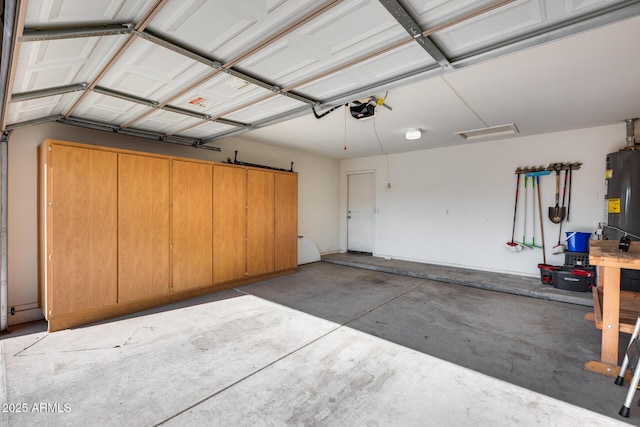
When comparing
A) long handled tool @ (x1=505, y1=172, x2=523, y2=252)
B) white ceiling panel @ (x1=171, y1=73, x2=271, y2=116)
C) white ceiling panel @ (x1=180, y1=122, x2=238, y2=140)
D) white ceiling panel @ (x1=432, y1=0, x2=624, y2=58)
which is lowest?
long handled tool @ (x1=505, y1=172, x2=523, y2=252)

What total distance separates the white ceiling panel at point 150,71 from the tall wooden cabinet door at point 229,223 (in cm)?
181

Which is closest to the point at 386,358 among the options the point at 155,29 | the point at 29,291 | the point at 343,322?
the point at 343,322

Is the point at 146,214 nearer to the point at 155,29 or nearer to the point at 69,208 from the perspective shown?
the point at 69,208

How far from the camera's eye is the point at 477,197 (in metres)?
5.55

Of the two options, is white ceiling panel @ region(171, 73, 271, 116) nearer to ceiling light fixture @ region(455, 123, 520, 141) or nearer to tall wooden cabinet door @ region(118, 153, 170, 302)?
tall wooden cabinet door @ region(118, 153, 170, 302)

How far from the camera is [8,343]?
273cm

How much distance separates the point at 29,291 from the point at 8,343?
80 cm

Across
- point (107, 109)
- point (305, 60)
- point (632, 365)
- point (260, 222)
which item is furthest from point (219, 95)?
point (632, 365)

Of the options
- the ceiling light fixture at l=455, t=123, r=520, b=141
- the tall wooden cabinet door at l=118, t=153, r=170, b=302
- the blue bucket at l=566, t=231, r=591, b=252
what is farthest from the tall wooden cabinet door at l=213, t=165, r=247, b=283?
the blue bucket at l=566, t=231, r=591, b=252

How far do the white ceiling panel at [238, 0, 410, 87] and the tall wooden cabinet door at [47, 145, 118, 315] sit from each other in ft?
7.68

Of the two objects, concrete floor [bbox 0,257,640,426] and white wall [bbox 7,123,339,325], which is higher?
white wall [bbox 7,123,339,325]

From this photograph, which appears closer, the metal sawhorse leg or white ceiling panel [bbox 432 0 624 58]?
white ceiling panel [bbox 432 0 624 58]

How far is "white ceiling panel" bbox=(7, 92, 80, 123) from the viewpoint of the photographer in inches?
100

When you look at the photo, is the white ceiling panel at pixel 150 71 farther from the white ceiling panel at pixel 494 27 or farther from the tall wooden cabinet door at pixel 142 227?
the white ceiling panel at pixel 494 27
